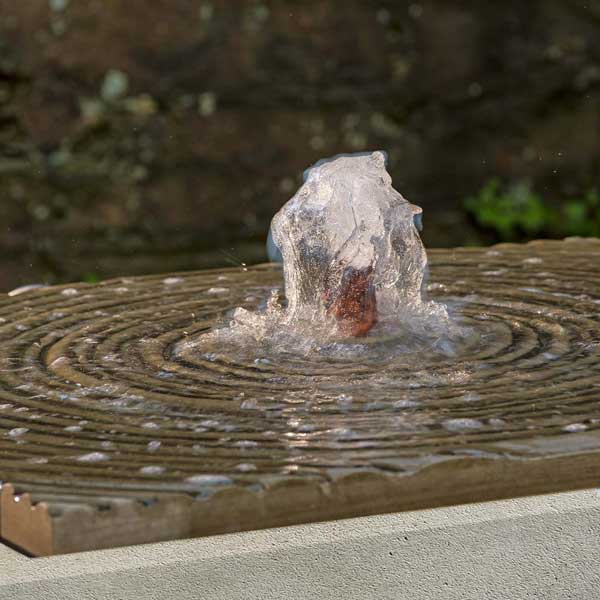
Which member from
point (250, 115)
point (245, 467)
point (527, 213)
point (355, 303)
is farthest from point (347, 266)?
point (527, 213)

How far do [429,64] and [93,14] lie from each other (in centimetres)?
90

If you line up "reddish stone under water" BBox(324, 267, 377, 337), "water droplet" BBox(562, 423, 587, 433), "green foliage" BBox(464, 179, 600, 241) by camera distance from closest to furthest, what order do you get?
"water droplet" BBox(562, 423, 587, 433)
"reddish stone under water" BBox(324, 267, 377, 337)
"green foliage" BBox(464, 179, 600, 241)

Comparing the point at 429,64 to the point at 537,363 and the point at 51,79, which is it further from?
the point at 537,363

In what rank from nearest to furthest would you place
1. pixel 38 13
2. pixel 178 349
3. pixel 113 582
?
1. pixel 113 582
2. pixel 178 349
3. pixel 38 13

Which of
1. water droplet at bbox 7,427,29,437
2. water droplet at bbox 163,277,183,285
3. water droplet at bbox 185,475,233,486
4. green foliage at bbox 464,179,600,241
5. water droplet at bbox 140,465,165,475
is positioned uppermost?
water droplet at bbox 163,277,183,285

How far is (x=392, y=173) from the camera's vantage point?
3805 mm

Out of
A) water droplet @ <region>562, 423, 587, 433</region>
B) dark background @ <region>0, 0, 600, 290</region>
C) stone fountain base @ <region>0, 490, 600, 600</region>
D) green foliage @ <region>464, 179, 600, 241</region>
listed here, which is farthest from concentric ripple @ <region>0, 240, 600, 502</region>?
green foliage @ <region>464, 179, 600, 241</region>

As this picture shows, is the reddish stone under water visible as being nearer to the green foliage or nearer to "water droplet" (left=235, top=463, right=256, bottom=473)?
"water droplet" (left=235, top=463, right=256, bottom=473)

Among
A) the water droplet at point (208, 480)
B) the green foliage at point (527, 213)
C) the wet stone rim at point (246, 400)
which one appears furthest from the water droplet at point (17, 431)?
the green foliage at point (527, 213)

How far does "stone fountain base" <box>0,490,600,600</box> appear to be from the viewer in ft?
4.96

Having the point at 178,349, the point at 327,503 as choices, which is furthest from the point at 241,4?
the point at 327,503

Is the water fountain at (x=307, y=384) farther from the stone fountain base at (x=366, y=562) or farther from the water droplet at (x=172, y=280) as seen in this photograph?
the stone fountain base at (x=366, y=562)

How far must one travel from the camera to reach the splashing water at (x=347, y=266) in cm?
198

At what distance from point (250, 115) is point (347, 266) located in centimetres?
179
